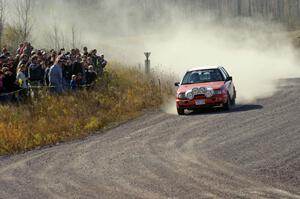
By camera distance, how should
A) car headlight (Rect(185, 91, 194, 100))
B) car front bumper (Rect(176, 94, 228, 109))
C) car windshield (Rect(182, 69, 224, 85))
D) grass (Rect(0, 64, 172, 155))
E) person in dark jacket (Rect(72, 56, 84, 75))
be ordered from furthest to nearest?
person in dark jacket (Rect(72, 56, 84, 75)) < car windshield (Rect(182, 69, 224, 85)) < car headlight (Rect(185, 91, 194, 100)) < car front bumper (Rect(176, 94, 228, 109)) < grass (Rect(0, 64, 172, 155))

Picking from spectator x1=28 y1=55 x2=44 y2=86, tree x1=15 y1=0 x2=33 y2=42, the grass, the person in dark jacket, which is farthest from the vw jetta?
tree x1=15 y1=0 x2=33 y2=42

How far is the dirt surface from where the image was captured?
10641 mm

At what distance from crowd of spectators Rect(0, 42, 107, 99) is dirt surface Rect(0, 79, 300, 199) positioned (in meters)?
3.71

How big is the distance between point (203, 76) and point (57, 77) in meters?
5.05

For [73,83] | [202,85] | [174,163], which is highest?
[73,83]

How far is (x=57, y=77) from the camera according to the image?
2181 cm

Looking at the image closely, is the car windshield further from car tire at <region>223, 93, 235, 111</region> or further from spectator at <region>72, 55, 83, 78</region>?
spectator at <region>72, 55, 83, 78</region>

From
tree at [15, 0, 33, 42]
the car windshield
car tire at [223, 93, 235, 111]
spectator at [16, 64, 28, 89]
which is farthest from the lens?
tree at [15, 0, 33, 42]

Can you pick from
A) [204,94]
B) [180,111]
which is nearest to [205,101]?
[204,94]

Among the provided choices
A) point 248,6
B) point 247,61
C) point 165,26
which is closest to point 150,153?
point 247,61

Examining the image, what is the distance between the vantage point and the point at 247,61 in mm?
53375

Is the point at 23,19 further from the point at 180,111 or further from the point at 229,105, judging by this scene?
the point at 229,105

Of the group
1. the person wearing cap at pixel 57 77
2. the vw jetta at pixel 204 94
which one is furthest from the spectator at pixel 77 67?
the vw jetta at pixel 204 94

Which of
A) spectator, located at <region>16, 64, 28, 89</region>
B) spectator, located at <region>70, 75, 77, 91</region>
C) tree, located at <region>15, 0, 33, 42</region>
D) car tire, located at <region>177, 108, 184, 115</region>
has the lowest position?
car tire, located at <region>177, 108, 184, 115</region>
